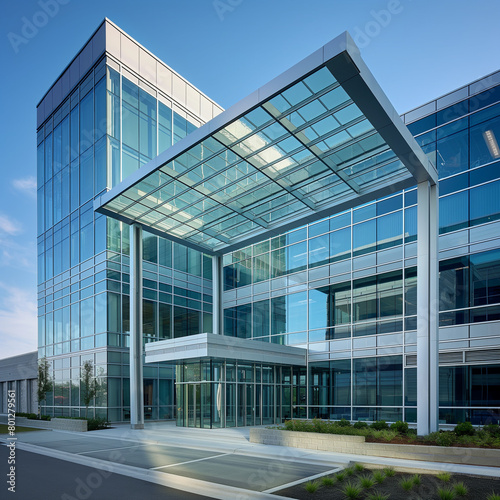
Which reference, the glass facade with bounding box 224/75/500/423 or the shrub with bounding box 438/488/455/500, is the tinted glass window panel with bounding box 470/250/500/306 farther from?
the shrub with bounding box 438/488/455/500

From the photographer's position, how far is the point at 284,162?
18.8 meters

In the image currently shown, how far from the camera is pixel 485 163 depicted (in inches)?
858

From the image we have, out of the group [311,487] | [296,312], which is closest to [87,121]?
[296,312]

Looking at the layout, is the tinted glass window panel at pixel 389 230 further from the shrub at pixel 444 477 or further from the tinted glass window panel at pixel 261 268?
the shrub at pixel 444 477

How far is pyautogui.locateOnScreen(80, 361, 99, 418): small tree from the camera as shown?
28500 millimetres

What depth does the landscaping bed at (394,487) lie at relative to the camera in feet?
31.2

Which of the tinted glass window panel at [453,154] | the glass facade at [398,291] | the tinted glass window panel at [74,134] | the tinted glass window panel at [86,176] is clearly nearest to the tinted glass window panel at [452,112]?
the glass facade at [398,291]

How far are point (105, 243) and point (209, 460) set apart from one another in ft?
62.6

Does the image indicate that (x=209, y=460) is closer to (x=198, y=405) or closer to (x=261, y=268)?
(x=198, y=405)

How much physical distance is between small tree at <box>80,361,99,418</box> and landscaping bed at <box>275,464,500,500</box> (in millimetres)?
20489

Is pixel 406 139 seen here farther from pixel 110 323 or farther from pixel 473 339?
pixel 110 323

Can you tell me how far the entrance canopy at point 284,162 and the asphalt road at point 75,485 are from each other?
36.4ft

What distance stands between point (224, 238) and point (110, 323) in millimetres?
9774

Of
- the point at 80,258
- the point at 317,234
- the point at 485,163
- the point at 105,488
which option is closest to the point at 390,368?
the point at 317,234
